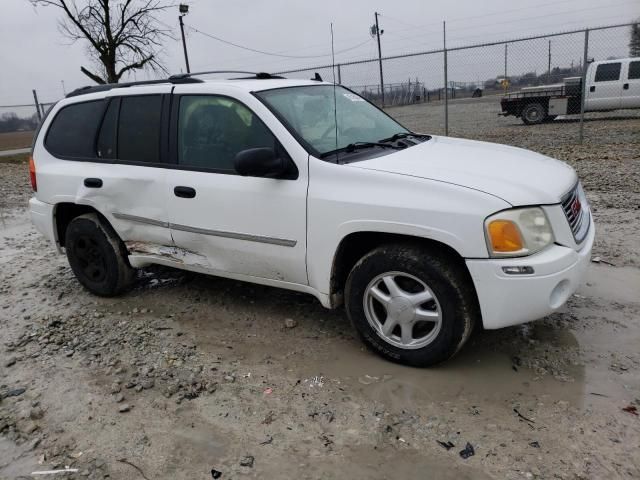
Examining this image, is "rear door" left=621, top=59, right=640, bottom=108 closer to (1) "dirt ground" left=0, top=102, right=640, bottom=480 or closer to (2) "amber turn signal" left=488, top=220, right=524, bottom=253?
(1) "dirt ground" left=0, top=102, right=640, bottom=480

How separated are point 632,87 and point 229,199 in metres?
15.6

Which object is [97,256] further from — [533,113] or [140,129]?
[533,113]

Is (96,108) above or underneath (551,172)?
above

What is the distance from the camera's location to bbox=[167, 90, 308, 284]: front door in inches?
135

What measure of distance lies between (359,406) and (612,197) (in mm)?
5087

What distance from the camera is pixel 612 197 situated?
257 inches

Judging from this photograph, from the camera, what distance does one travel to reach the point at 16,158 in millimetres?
17234

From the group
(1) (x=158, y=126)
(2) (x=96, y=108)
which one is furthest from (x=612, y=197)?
(2) (x=96, y=108)

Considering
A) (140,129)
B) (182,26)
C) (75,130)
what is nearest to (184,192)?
(140,129)

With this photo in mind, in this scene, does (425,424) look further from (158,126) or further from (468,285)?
(158,126)

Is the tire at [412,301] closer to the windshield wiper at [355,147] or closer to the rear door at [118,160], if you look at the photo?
the windshield wiper at [355,147]

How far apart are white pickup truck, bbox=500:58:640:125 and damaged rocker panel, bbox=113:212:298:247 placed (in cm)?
1405

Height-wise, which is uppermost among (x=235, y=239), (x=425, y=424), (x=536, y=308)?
(x=235, y=239)

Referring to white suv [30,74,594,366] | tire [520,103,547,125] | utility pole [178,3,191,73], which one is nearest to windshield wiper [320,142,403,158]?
white suv [30,74,594,366]
